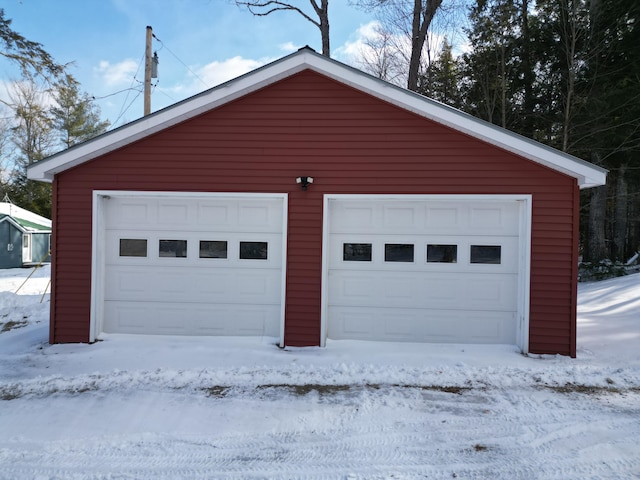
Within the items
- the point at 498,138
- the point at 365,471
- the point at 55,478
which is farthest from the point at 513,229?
the point at 55,478

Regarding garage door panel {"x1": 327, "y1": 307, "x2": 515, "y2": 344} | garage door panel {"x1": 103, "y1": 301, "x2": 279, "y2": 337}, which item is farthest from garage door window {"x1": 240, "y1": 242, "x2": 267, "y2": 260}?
garage door panel {"x1": 327, "y1": 307, "x2": 515, "y2": 344}

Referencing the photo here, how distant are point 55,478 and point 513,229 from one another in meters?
6.23

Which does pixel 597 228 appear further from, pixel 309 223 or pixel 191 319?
pixel 191 319

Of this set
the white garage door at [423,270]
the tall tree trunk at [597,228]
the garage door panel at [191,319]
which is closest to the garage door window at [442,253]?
the white garage door at [423,270]

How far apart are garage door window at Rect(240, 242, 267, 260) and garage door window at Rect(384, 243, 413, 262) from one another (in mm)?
1965

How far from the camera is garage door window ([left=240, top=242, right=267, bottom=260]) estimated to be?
630cm

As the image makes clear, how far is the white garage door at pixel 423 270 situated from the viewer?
609 cm

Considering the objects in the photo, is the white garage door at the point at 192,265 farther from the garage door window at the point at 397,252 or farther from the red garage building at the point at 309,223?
the garage door window at the point at 397,252

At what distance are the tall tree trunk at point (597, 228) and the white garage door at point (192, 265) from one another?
45.9 feet

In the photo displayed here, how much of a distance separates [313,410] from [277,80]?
15.7 ft

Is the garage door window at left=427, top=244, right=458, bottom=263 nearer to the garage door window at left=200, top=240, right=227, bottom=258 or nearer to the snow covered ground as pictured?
the snow covered ground

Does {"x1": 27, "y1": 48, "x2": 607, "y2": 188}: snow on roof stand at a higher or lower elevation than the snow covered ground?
higher

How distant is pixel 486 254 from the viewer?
6.12 metres

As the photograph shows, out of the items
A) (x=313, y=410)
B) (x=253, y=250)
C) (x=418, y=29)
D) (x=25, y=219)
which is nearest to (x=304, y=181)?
(x=253, y=250)
